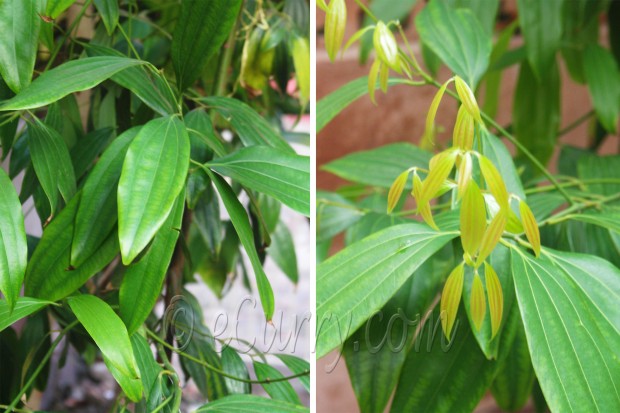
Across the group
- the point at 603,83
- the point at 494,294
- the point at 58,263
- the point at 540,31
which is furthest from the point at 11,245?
the point at 603,83

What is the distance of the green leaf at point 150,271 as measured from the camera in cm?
37

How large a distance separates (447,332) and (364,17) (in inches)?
20.1

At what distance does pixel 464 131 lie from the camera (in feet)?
1.08

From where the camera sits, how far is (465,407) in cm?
40

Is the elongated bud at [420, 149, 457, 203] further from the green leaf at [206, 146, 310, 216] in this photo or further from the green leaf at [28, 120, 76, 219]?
the green leaf at [28, 120, 76, 219]

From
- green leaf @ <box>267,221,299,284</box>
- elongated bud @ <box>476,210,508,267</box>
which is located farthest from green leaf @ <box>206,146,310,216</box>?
green leaf @ <box>267,221,299,284</box>

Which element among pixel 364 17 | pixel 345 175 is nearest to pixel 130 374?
pixel 345 175

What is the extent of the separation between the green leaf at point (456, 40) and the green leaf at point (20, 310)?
0.31 metres

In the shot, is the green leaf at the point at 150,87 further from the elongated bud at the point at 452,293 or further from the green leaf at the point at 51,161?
the elongated bud at the point at 452,293

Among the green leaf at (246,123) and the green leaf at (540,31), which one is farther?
the green leaf at (540,31)

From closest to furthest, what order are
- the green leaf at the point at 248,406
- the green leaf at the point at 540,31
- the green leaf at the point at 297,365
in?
the green leaf at the point at 248,406 < the green leaf at the point at 297,365 < the green leaf at the point at 540,31

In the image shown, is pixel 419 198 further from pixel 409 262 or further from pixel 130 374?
pixel 130 374

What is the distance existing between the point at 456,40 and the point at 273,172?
214mm

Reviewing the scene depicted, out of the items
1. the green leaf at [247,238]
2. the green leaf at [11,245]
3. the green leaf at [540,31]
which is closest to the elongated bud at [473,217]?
the green leaf at [247,238]
